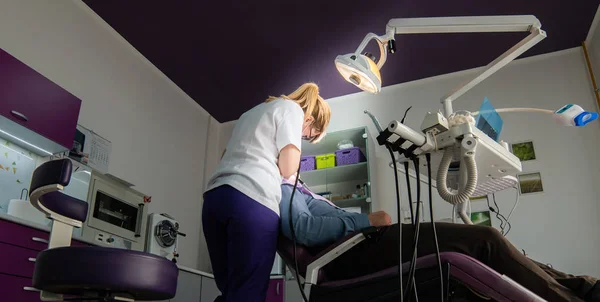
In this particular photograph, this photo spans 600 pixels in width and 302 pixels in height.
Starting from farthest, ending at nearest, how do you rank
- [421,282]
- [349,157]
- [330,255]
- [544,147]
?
[349,157] < [544,147] < [330,255] < [421,282]

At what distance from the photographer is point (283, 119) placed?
1.67 m

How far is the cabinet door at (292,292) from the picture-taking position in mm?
3562

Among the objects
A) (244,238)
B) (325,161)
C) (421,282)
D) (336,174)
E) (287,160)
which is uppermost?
(325,161)

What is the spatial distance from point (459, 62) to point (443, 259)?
10.8ft

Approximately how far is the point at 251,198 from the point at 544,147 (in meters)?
3.01

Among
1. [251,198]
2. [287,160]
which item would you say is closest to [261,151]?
[287,160]

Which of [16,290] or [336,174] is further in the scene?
[336,174]

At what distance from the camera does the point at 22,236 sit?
2242 mm

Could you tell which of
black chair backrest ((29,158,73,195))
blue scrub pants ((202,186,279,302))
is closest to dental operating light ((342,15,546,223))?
blue scrub pants ((202,186,279,302))

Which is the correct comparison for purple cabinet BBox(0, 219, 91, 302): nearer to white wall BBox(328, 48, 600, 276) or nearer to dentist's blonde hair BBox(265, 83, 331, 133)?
dentist's blonde hair BBox(265, 83, 331, 133)

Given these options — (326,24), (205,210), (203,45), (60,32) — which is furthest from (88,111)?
(205,210)

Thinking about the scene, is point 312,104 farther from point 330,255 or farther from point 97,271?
point 97,271

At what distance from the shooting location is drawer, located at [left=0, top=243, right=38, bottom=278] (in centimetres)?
212

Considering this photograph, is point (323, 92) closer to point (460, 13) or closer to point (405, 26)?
point (460, 13)
